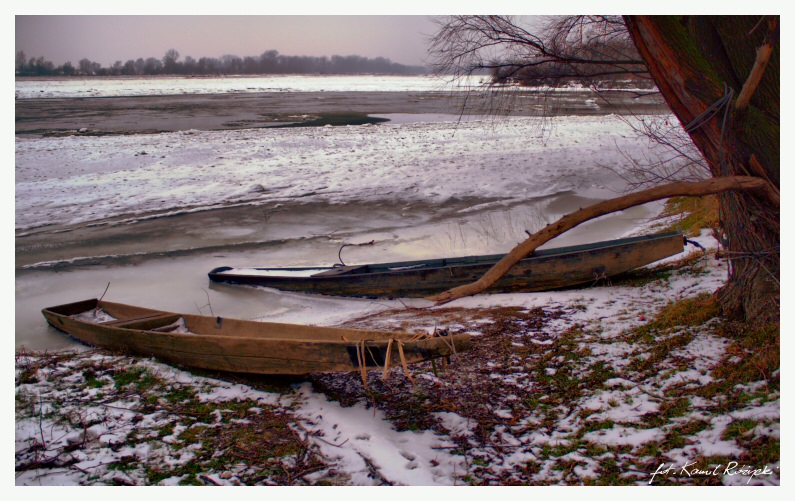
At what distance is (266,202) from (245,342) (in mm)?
8459

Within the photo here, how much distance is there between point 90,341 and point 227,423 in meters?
2.68

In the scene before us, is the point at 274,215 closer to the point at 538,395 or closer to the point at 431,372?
the point at 431,372

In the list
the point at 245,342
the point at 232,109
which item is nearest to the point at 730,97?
the point at 245,342

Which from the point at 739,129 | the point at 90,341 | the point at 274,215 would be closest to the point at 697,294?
the point at 739,129

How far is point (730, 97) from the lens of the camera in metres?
4.08

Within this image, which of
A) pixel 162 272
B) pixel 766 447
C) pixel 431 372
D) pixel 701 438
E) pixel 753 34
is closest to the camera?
pixel 766 447

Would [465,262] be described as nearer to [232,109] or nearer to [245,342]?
[245,342]

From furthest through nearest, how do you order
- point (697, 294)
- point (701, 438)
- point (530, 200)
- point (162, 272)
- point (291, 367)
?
1. point (530, 200)
2. point (162, 272)
3. point (697, 294)
4. point (291, 367)
5. point (701, 438)

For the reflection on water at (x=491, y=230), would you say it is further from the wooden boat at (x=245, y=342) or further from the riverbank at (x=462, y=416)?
the wooden boat at (x=245, y=342)

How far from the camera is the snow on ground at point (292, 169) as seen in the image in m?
12.6

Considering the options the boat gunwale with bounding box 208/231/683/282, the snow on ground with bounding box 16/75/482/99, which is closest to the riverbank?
the boat gunwale with bounding box 208/231/683/282

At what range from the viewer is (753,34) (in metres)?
4.09

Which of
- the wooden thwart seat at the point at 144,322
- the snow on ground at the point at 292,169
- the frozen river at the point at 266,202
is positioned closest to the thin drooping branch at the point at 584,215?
the wooden thwart seat at the point at 144,322

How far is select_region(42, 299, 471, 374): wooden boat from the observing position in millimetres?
3973
